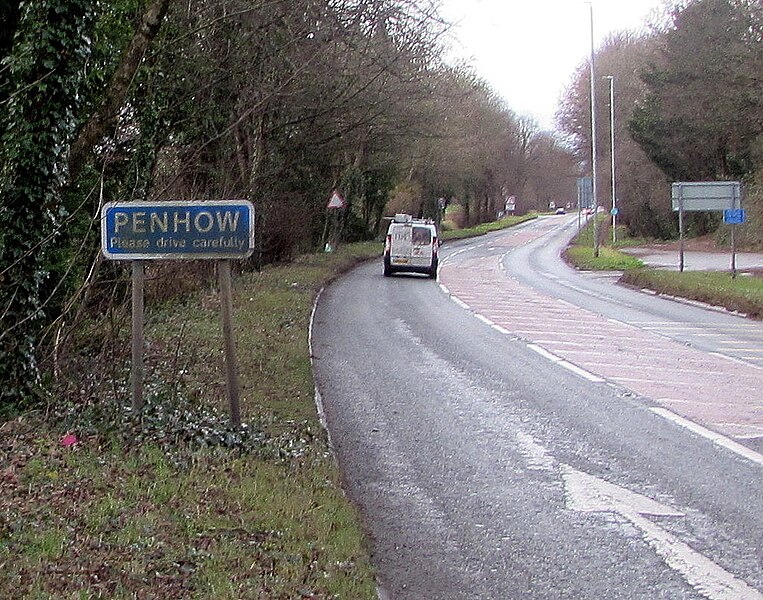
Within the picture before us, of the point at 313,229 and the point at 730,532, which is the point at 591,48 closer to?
the point at 313,229

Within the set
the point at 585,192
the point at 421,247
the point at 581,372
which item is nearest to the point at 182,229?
the point at 581,372

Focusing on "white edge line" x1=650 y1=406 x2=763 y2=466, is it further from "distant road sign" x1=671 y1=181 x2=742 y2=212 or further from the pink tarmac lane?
"distant road sign" x1=671 y1=181 x2=742 y2=212

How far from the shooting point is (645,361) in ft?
48.8

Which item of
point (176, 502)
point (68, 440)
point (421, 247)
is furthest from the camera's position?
point (421, 247)

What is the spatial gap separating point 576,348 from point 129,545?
11.9 m

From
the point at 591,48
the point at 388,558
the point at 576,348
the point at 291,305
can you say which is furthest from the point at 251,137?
the point at 591,48

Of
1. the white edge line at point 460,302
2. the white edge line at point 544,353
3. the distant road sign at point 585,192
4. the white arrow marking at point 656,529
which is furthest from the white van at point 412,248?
the white arrow marking at point 656,529

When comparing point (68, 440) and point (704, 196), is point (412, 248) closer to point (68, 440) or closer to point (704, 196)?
point (704, 196)

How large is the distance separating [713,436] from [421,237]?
1076 inches

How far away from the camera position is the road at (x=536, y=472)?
5.94 meters

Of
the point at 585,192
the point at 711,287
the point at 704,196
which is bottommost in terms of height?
the point at 711,287

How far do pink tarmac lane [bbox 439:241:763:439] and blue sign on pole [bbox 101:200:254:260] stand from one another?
4.93 metres

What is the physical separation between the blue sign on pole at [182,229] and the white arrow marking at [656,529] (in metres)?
3.22

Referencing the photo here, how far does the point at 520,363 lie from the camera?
14.8m
